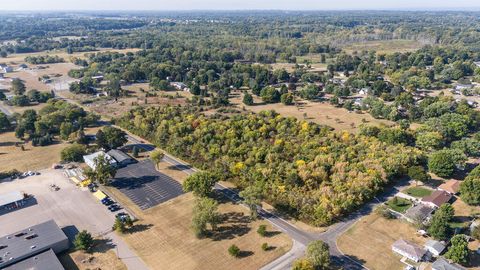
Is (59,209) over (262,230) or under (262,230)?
under

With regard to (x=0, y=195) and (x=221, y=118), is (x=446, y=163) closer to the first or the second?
(x=221, y=118)

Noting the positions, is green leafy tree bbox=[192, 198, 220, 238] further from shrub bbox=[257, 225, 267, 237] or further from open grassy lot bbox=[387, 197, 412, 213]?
open grassy lot bbox=[387, 197, 412, 213]

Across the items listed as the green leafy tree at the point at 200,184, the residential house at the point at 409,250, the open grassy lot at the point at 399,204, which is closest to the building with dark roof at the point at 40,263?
the green leafy tree at the point at 200,184

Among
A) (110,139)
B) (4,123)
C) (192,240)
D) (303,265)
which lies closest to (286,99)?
(110,139)

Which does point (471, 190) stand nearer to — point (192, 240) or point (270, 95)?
point (192, 240)

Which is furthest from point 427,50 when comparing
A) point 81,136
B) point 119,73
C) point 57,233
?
point 57,233

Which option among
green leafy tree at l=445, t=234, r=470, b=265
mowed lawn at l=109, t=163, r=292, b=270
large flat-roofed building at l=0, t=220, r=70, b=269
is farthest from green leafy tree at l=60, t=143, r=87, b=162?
green leafy tree at l=445, t=234, r=470, b=265

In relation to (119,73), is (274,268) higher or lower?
lower
